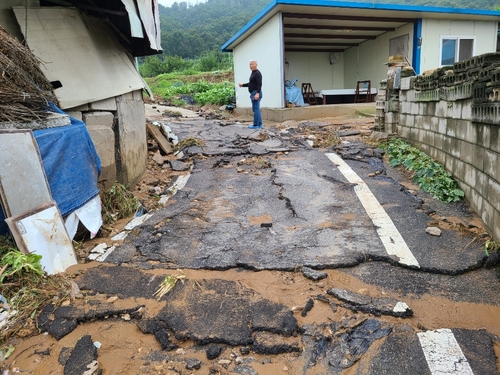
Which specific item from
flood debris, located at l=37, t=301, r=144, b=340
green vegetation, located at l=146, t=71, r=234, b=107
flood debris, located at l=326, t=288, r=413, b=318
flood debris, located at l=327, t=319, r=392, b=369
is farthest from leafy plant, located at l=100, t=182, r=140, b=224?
green vegetation, located at l=146, t=71, r=234, b=107

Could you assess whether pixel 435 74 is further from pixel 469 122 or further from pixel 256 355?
pixel 256 355

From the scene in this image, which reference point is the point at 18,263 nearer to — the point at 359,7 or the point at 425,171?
the point at 425,171

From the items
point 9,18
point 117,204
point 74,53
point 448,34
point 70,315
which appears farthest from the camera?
point 448,34

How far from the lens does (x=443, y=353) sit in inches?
82.0

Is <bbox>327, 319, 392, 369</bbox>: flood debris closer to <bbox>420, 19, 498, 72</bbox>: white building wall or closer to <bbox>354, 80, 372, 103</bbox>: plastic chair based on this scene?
<bbox>420, 19, 498, 72</bbox>: white building wall

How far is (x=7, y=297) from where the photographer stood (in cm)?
258

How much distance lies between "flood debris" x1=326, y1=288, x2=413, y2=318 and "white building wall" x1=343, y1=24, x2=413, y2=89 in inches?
509

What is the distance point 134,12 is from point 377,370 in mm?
5653

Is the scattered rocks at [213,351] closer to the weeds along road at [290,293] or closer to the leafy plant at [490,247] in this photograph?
the weeds along road at [290,293]

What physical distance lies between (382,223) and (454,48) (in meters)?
12.4

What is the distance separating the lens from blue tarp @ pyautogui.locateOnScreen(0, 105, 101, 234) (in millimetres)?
3350

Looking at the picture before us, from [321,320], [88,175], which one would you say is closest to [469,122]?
[321,320]

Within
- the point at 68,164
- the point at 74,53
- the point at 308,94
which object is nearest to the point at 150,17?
the point at 74,53

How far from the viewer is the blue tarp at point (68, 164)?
132 inches
